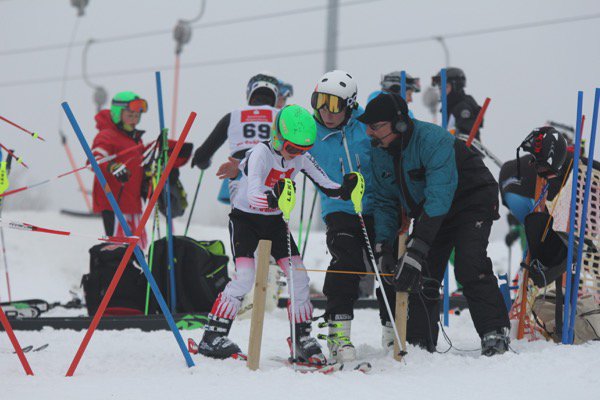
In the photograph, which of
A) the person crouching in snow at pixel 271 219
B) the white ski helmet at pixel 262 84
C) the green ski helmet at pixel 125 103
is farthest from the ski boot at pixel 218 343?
the green ski helmet at pixel 125 103

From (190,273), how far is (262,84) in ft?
4.89

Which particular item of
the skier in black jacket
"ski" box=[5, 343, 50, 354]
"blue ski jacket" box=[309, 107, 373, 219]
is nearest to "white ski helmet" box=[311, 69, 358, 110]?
"blue ski jacket" box=[309, 107, 373, 219]

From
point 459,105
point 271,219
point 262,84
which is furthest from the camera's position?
point 459,105

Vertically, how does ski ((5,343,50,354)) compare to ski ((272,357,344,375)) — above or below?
below

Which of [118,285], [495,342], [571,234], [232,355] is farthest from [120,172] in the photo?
[571,234]

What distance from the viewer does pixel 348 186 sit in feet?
14.5

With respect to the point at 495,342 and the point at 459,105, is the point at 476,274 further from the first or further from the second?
the point at 459,105

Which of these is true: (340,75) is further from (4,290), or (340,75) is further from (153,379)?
(4,290)

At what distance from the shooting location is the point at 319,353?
14.5 feet

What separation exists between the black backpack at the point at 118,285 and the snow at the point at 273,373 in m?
0.80

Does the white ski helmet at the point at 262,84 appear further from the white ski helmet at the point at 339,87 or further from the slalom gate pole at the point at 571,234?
the slalom gate pole at the point at 571,234

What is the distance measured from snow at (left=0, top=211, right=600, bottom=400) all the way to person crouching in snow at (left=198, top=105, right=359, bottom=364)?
20 cm

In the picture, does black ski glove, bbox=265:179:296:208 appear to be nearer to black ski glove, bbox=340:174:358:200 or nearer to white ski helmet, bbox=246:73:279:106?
black ski glove, bbox=340:174:358:200

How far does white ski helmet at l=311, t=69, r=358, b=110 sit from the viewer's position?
4.64 metres
